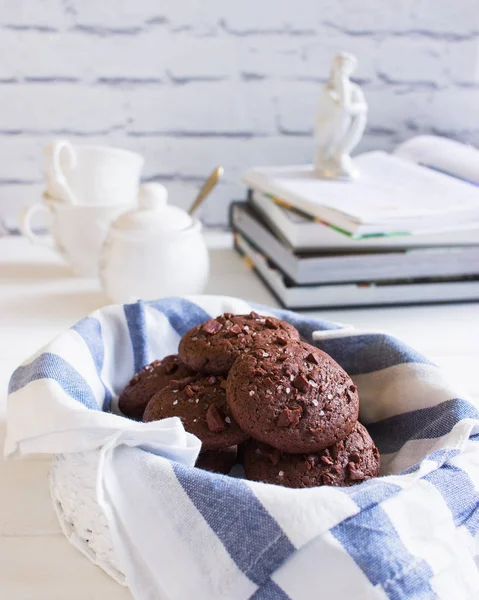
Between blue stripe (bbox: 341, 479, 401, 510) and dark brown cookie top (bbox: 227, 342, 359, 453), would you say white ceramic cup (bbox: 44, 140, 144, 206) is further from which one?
blue stripe (bbox: 341, 479, 401, 510)

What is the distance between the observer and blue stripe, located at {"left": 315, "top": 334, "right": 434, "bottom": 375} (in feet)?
2.39

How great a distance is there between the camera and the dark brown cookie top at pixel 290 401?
1.89ft

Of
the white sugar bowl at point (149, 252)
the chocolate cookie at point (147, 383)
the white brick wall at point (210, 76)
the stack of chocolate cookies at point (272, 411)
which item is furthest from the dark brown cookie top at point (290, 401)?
the white brick wall at point (210, 76)

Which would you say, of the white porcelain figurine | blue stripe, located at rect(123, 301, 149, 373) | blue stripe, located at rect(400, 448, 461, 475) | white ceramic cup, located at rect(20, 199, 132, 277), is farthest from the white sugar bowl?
blue stripe, located at rect(400, 448, 461, 475)

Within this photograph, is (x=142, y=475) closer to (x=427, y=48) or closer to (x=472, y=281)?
(x=472, y=281)

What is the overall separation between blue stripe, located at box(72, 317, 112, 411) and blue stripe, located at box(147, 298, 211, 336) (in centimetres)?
9

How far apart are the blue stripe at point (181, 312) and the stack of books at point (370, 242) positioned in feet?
0.85

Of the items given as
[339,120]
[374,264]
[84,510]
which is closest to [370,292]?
[374,264]

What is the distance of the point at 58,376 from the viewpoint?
0.62 meters

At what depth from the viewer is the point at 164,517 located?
0.51 metres

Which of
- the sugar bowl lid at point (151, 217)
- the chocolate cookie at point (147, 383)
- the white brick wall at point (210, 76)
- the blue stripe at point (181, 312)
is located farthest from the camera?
the white brick wall at point (210, 76)

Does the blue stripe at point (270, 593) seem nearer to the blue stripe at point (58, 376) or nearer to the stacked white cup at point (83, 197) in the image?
the blue stripe at point (58, 376)

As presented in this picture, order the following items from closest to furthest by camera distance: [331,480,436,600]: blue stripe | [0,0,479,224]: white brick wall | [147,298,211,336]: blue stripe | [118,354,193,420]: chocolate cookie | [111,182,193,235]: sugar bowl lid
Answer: [331,480,436,600]: blue stripe < [118,354,193,420]: chocolate cookie < [147,298,211,336]: blue stripe < [111,182,193,235]: sugar bowl lid < [0,0,479,224]: white brick wall

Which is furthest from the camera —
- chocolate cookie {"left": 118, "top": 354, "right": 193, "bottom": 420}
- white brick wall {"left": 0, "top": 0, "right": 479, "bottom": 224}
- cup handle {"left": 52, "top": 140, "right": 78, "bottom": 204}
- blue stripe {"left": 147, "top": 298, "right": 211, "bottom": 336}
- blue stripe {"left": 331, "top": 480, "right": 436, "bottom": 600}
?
white brick wall {"left": 0, "top": 0, "right": 479, "bottom": 224}
